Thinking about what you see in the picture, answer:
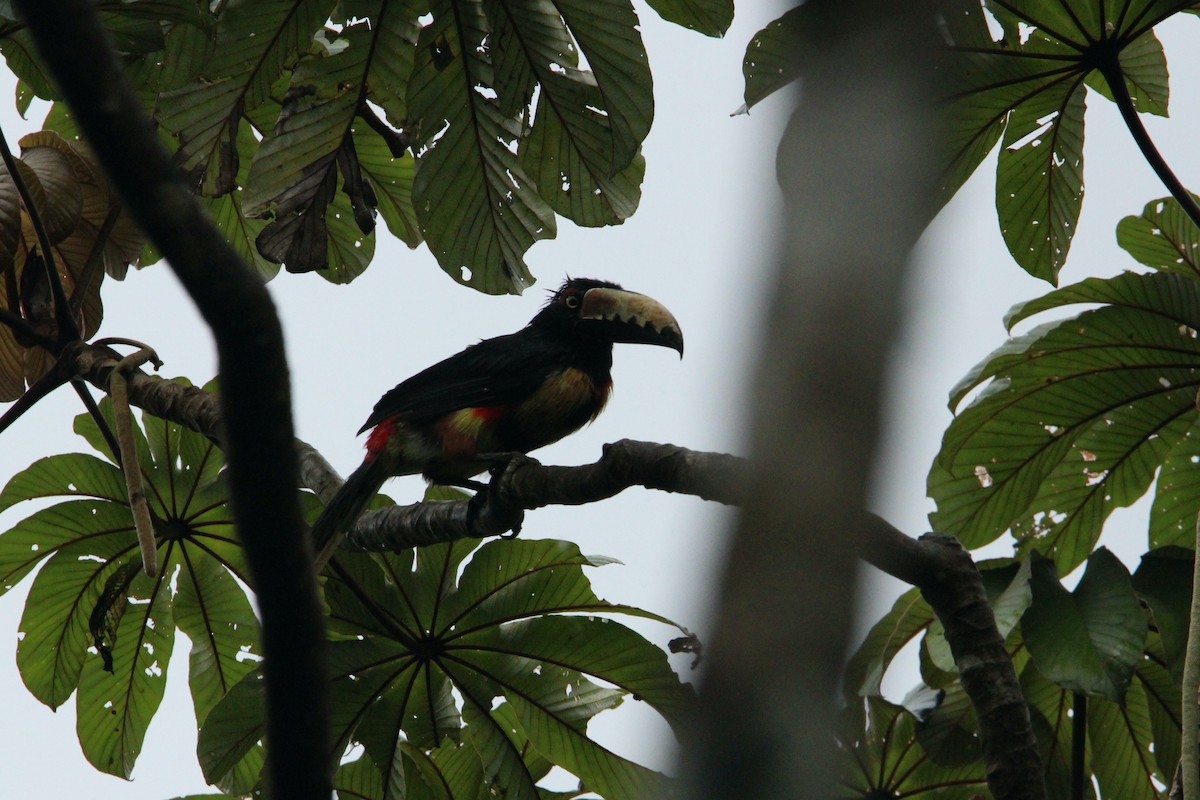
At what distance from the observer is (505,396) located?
4.34 metres

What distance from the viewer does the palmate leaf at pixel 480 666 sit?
125 inches

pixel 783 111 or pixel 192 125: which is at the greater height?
pixel 192 125

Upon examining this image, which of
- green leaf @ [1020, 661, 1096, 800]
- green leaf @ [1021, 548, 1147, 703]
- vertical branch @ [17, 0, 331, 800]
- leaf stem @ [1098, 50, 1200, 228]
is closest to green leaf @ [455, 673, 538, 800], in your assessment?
green leaf @ [1021, 548, 1147, 703]

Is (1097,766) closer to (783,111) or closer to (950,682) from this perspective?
(950,682)

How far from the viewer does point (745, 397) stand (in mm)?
777

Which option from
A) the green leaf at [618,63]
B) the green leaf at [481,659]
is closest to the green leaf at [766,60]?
the green leaf at [618,63]

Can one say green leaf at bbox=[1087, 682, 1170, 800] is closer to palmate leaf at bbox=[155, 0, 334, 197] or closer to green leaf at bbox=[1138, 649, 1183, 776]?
green leaf at bbox=[1138, 649, 1183, 776]

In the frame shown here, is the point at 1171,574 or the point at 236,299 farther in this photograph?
the point at 1171,574

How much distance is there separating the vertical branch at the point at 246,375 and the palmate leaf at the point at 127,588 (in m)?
2.20

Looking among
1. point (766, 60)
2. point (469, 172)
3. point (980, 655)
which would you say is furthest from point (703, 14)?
point (980, 655)

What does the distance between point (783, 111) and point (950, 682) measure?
9.98ft

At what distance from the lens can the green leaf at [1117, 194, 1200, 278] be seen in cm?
370

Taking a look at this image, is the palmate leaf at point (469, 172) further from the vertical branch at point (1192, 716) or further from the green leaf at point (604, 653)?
the vertical branch at point (1192, 716)

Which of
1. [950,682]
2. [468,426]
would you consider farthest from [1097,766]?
[468,426]
